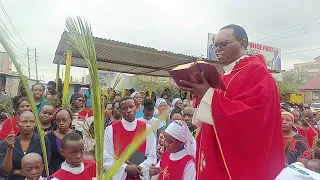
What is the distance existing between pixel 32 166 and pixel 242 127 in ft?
7.06

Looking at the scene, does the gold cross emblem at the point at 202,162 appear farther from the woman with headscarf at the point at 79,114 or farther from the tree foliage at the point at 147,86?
the tree foliage at the point at 147,86

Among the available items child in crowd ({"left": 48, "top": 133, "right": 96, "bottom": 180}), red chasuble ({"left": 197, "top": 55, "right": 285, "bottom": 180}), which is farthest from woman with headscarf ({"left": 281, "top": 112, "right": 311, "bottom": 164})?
child in crowd ({"left": 48, "top": 133, "right": 96, "bottom": 180})

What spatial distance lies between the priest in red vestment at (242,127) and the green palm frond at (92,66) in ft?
2.64

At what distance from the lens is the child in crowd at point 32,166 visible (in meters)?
3.15

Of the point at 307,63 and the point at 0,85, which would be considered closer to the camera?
the point at 0,85

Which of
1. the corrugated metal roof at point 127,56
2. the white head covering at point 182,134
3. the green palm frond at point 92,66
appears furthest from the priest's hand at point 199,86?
the corrugated metal roof at point 127,56

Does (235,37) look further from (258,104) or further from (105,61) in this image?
(105,61)

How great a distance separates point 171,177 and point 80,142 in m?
1.03

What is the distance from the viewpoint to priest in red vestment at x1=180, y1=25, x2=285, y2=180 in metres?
2.16

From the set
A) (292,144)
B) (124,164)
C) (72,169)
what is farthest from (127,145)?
(292,144)

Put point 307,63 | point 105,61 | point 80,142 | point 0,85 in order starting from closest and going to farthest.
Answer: point 80,142, point 0,85, point 105,61, point 307,63

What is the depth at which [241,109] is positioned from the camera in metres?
2.14

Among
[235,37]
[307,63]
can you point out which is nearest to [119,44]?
[235,37]

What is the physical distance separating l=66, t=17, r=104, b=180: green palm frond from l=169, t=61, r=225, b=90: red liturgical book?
0.66 m
